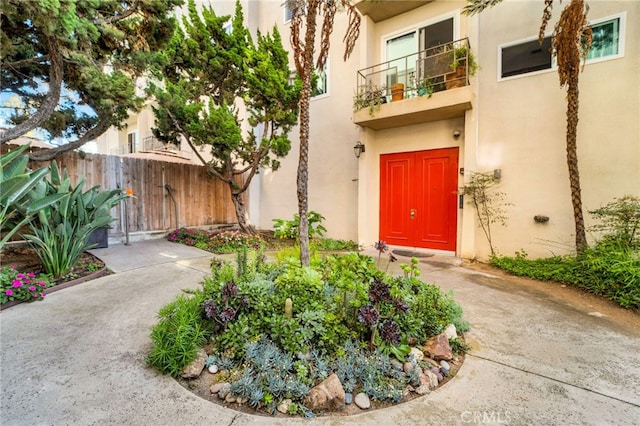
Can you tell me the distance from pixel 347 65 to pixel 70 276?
7327 mm

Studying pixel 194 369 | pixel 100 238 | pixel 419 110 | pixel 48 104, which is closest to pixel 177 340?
pixel 194 369

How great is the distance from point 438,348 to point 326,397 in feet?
3.47

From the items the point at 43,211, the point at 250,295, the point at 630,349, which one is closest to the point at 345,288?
the point at 250,295

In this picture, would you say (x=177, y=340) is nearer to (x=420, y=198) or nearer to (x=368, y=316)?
(x=368, y=316)

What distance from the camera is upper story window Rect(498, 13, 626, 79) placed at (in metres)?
4.59

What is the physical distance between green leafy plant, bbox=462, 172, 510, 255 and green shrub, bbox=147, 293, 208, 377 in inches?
218

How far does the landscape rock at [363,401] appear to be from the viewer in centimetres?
178

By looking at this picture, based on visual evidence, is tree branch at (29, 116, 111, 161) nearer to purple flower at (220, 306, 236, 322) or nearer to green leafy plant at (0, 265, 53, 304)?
green leafy plant at (0, 265, 53, 304)

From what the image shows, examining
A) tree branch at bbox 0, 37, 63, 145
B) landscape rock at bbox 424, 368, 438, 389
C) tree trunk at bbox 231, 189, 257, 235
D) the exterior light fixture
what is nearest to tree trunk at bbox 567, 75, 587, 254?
the exterior light fixture

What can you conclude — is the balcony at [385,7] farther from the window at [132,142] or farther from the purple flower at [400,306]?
the window at [132,142]

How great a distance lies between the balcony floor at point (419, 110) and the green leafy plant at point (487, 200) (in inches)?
56.0

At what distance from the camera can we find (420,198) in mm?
6586

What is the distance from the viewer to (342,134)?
7508mm

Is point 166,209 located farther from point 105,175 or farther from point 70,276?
point 70,276
